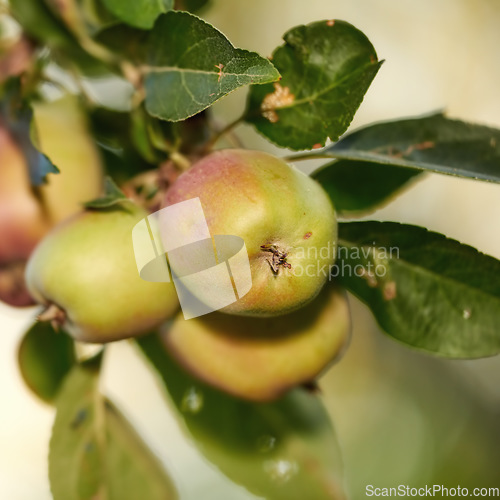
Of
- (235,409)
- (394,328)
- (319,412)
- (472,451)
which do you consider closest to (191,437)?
(235,409)

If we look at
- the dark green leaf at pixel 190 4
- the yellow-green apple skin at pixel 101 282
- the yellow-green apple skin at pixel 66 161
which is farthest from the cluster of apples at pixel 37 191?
the dark green leaf at pixel 190 4

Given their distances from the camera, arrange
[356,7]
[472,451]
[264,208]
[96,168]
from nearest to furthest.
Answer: [264,208] < [96,168] < [472,451] < [356,7]

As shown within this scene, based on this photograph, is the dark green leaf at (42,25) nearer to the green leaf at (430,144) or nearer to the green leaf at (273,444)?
the green leaf at (430,144)

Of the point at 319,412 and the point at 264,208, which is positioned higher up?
the point at 264,208

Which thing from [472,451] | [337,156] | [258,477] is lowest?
[472,451]

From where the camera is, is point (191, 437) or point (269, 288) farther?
point (191, 437)

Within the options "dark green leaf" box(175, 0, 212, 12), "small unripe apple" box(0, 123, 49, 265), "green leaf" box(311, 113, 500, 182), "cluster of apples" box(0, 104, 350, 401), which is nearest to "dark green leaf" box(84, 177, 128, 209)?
"cluster of apples" box(0, 104, 350, 401)

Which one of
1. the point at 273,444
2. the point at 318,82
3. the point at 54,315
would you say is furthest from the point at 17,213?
the point at 273,444

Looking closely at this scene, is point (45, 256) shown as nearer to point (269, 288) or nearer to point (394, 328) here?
point (269, 288)
